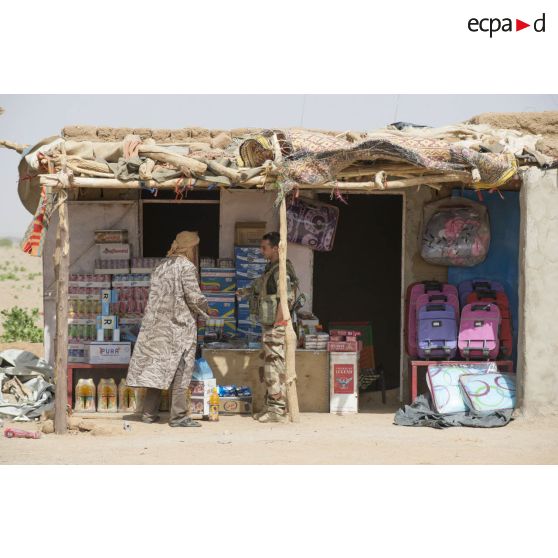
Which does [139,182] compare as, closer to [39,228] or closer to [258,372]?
[39,228]

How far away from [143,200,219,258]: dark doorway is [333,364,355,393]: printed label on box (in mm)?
2072

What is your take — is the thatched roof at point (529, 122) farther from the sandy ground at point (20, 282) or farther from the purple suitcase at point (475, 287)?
the sandy ground at point (20, 282)

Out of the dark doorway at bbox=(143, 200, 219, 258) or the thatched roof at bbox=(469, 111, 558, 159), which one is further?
the dark doorway at bbox=(143, 200, 219, 258)

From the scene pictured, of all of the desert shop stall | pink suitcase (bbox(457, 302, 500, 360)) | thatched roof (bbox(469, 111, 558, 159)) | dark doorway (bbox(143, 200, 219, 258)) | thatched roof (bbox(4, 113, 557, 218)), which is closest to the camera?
thatched roof (bbox(4, 113, 557, 218))

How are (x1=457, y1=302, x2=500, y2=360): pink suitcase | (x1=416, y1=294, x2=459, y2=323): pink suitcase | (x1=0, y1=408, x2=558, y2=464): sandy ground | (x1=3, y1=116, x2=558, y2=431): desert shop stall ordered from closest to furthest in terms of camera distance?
(x1=0, y1=408, x2=558, y2=464): sandy ground
(x1=3, y1=116, x2=558, y2=431): desert shop stall
(x1=457, y1=302, x2=500, y2=360): pink suitcase
(x1=416, y1=294, x2=459, y2=323): pink suitcase

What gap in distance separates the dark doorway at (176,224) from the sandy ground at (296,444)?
232cm

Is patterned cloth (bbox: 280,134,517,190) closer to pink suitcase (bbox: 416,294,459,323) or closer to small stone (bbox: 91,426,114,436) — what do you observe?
pink suitcase (bbox: 416,294,459,323)

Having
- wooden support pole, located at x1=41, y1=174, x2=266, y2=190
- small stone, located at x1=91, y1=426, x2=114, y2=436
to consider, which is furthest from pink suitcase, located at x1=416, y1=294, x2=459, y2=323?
small stone, located at x1=91, y1=426, x2=114, y2=436

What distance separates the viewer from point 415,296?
1227 cm

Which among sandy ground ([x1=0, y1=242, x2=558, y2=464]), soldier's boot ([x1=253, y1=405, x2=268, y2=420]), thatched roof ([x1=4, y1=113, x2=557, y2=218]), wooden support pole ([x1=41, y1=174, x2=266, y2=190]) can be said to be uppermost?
thatched roof ([x1=4, y1=113, x2=557, y2=218])

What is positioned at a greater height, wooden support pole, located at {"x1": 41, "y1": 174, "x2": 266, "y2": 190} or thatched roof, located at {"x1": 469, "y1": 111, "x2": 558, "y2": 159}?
thatched roof, located at {"x1": 469, "y1": 111, "x2": 558, "y2": 159}

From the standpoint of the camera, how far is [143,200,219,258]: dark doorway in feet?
41.5

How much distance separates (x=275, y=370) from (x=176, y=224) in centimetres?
259

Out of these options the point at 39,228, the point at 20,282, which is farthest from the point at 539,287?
the point at 20,282
